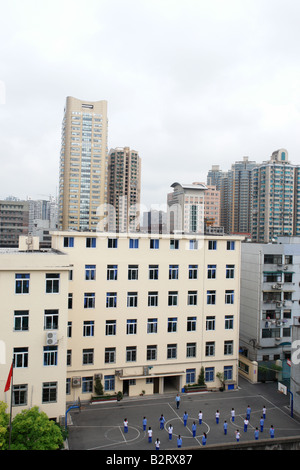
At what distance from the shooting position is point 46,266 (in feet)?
53.9

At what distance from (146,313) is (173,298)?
1.82 m

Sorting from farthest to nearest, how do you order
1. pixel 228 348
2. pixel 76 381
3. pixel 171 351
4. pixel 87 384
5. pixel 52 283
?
pixel 228 348, pixel 171 351, pixel 87 384, pixel 76 381, pixel 52 283

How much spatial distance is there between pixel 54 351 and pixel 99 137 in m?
62.3

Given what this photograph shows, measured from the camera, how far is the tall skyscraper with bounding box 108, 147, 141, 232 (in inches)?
3108

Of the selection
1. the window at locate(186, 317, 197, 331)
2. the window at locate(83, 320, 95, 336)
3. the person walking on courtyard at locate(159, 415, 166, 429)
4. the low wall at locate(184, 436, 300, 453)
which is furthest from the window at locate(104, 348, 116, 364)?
the low wall at locate(184, 436, 300, 453)

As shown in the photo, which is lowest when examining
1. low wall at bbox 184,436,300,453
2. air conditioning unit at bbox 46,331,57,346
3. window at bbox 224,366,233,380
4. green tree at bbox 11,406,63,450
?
low wall at bbox 184,436,300,453

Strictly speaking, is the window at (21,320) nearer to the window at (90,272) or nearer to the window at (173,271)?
the window at (90,272)

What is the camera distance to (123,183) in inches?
3135

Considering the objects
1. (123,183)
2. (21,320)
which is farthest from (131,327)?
(123,183)

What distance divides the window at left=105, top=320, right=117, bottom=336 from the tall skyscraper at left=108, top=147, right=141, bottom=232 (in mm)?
56573

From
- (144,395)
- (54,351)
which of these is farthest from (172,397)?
(54,351)

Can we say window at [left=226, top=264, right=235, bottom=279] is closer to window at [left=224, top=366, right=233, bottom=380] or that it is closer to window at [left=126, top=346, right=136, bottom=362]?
window at [left=224, top=366, right=233, bottom=380]

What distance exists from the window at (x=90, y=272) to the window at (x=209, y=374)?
8.73 metres

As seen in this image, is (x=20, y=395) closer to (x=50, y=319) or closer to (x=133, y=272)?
(x=50, y=319)
